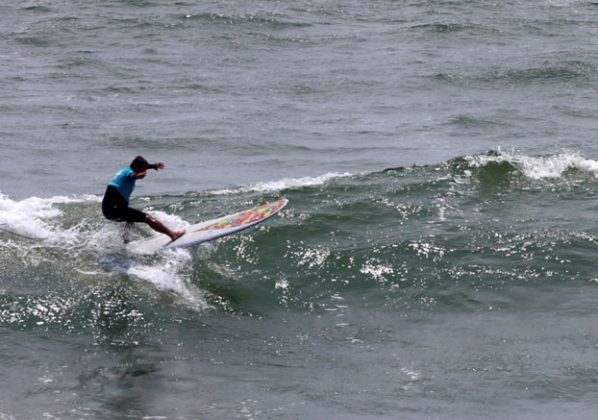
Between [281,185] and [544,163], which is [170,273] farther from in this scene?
[544,163]

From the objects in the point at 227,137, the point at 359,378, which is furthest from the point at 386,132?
the point at 359,378

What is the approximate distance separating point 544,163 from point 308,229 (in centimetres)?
657

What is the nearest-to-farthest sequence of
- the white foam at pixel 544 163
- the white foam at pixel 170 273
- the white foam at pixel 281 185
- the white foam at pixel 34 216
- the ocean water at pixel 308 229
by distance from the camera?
the ocean water at pixel 308 229, the white foam at pixel 170 273, the white foam at pixel 34 216, the white foam at pixel 281 185, the white foam at pixel 544 163

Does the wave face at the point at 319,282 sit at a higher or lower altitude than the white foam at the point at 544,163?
lower

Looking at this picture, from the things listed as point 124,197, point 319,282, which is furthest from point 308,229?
point 124,197

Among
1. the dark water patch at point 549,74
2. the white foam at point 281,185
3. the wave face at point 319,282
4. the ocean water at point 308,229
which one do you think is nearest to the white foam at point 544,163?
the ocean water at point 308,229

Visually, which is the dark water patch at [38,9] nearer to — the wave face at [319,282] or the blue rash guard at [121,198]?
the wave face at [319,282]

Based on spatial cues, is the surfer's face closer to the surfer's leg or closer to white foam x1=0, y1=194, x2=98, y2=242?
the surfer's leg

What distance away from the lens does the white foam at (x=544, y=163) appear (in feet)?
73.5

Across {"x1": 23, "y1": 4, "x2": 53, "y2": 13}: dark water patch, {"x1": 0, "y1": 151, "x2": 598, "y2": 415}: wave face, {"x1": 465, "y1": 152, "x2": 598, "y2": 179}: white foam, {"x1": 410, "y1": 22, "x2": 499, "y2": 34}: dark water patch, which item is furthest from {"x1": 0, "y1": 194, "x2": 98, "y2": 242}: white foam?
{"x1": 23, "y1": 4, "x2": 53, "y2": 13}: dark water patch

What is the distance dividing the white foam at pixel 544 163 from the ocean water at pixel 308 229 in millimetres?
67

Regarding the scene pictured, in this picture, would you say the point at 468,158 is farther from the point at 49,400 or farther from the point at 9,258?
the point at 49,400

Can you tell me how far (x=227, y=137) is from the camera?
27.1 meters

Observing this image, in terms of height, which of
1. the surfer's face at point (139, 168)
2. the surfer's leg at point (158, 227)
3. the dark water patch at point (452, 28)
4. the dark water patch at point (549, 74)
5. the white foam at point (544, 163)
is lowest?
the white foam at point (544, 163)
